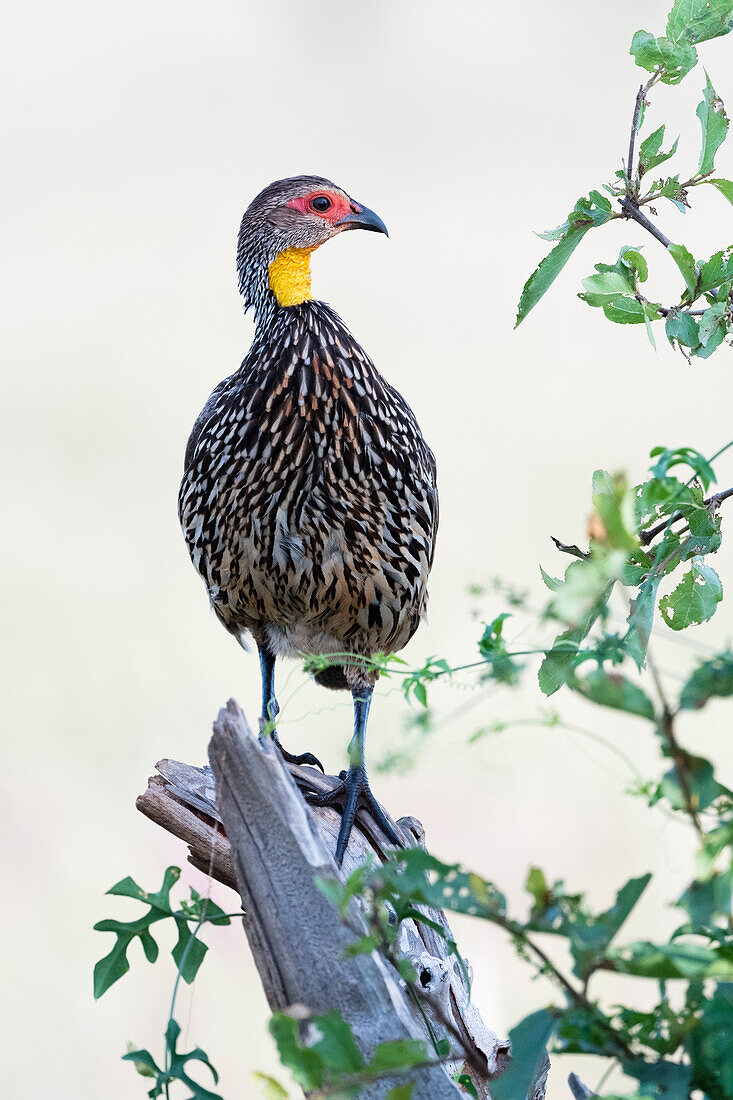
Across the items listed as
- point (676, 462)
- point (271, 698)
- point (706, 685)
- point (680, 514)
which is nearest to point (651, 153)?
point (680, 514)

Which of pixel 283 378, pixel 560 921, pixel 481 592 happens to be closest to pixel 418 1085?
pixel 560 921

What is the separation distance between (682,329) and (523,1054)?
3.55 feet

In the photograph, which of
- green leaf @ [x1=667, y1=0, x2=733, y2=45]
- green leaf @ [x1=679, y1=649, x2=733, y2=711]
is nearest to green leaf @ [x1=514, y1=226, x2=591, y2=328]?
green leaf @ [x1=667, y1=0, x2=733, y2=45]

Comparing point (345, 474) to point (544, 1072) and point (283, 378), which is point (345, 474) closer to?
point (283, 378)

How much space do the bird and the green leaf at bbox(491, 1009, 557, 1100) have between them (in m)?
1.81

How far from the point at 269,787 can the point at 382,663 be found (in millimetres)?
453

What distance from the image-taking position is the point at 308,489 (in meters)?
2.64

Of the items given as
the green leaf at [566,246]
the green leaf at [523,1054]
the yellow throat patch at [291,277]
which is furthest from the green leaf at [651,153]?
the yellow throat patch at [291,277]

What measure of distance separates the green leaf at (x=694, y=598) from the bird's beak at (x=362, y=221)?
6.12 ft

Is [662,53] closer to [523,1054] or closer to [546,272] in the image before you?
[546,272]

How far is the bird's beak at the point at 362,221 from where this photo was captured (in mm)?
3166

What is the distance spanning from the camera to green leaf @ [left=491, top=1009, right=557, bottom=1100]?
861mm

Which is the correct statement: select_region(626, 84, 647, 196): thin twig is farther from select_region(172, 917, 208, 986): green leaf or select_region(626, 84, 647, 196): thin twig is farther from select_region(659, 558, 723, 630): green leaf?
select_region(172, 917, 208, 986): green leaf

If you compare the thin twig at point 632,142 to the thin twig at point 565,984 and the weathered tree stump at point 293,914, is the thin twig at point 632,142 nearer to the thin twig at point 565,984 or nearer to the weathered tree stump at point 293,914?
the weathered tree stump at point 293,914
